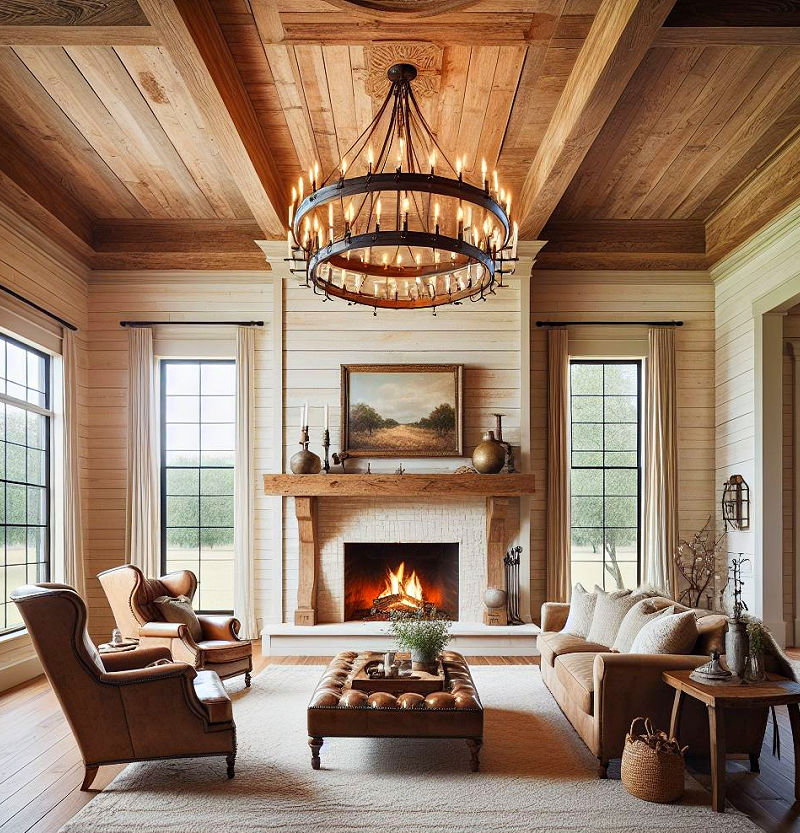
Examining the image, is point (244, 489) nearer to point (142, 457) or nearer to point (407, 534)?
point (142, 457)

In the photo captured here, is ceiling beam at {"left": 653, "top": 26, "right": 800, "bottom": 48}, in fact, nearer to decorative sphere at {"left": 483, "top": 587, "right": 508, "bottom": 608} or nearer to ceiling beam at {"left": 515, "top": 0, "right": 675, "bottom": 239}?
ceiling beam at {"left": 515, "top": 0, "right": 675, "bottom": 239}

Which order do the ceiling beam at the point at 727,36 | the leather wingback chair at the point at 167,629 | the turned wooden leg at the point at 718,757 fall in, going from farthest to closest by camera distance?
1. the leather wingback chair at the point at 167,629
2. the ceiling beam at the point at 727,36
3. the turned wooden leg at the point at 718,757

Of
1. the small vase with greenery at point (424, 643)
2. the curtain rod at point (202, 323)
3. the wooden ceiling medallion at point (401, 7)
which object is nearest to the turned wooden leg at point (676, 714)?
the small vase with greenery at point (424, 643)

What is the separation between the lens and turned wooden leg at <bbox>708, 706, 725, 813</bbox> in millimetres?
3471

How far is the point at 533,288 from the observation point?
25.5 feet

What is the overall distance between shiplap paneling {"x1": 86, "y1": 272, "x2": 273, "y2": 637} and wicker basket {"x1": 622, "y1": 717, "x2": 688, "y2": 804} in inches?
174

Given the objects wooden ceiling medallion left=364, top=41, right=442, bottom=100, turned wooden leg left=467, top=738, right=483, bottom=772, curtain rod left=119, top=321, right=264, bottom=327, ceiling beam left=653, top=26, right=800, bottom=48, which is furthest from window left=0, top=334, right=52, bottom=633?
ceiling beam left=653, top=26, right=800, bottom=48

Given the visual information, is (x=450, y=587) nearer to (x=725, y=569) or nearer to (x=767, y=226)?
(x=725, y=569)

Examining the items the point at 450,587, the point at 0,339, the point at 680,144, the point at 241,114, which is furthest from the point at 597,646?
the point at 0,339

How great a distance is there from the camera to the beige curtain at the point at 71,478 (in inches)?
269

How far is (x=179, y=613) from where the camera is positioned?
5.70 metres

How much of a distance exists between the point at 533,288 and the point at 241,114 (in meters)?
3.58

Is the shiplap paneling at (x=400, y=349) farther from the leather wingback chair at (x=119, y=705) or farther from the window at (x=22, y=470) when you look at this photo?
the leather wingback chair at (x=119, y=705)

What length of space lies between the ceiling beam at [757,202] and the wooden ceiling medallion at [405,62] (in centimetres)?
270
